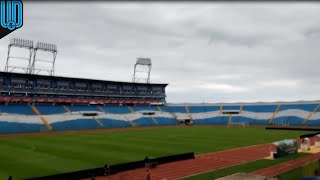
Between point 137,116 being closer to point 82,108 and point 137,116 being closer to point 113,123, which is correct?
point 113,123

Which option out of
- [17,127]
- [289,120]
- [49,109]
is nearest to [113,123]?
[49,109]

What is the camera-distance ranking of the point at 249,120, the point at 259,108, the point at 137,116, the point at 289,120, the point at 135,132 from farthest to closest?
the point at 259,108, the point at 249,120, the point at 137,116, the point at 289,120, the point at 135,132

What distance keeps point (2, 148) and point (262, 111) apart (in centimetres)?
7255

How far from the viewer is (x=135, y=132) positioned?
64125 mm

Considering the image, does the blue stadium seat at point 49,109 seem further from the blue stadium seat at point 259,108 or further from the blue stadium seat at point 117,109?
the blue stadium seat at point 259,108

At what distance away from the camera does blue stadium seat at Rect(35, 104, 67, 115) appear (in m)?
75.7

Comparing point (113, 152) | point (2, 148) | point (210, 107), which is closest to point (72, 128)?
point (2, 148)

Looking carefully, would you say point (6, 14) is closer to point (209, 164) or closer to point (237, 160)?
point (209, 164)

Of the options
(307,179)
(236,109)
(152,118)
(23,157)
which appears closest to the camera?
(307,179)

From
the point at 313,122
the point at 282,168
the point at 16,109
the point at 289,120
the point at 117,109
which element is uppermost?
the point at 117,109

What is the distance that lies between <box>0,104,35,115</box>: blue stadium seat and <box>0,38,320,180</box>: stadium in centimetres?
23

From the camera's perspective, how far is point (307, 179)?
18438 millimetres

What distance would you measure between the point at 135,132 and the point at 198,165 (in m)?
36.2

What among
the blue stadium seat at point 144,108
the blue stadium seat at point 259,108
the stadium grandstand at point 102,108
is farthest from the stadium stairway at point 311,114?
the blue stadium seat at point 144,108
